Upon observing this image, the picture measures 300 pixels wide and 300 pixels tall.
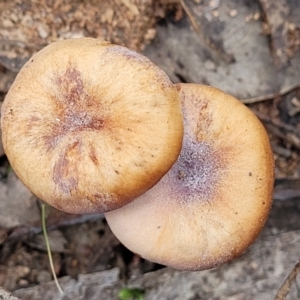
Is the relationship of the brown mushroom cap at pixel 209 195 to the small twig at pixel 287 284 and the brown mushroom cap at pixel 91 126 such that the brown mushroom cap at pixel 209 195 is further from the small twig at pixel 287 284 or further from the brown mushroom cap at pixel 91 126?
the small twig at pixel 287 284

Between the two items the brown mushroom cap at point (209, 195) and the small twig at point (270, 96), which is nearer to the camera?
the brown mushroom cap at point (209, 195)

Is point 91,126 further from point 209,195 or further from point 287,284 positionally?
point 287,284

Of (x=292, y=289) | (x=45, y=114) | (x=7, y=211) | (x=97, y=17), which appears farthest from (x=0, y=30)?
(x=292, y=289)

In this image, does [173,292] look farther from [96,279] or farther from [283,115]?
[283,115]

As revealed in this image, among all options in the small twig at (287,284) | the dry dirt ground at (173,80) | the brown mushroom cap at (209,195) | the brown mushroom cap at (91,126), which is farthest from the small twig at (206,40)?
the small twig at (287,284)

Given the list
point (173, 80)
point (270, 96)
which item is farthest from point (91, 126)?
point (270, 96)
